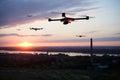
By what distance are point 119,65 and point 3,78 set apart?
73.0ft

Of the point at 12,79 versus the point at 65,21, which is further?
the point at 12,79

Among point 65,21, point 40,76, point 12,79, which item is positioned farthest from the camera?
point 40,76

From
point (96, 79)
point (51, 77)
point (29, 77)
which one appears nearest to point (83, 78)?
point (96, 79)

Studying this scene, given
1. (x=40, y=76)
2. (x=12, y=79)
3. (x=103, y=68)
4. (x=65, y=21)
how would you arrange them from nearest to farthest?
(x=65, y=21), (x=12, y=79), (x=40, y=76), (x=103, y=68)

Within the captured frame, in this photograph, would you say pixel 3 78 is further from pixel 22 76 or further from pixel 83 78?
pixel 83 78

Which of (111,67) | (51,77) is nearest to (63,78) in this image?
(51,77)

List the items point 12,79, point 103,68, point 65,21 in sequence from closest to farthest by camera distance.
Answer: point 65,21 → point 12,79 → point 103,68

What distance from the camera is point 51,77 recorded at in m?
38.7

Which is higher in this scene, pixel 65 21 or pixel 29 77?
pixel 65 21

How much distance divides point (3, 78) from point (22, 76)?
3.01m

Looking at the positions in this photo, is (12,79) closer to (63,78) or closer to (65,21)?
(63,78)

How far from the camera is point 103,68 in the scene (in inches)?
1967

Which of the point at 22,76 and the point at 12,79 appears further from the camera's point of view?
the point at 22,76

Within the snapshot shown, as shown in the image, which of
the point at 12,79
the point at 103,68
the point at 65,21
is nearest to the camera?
the point at 65,21
